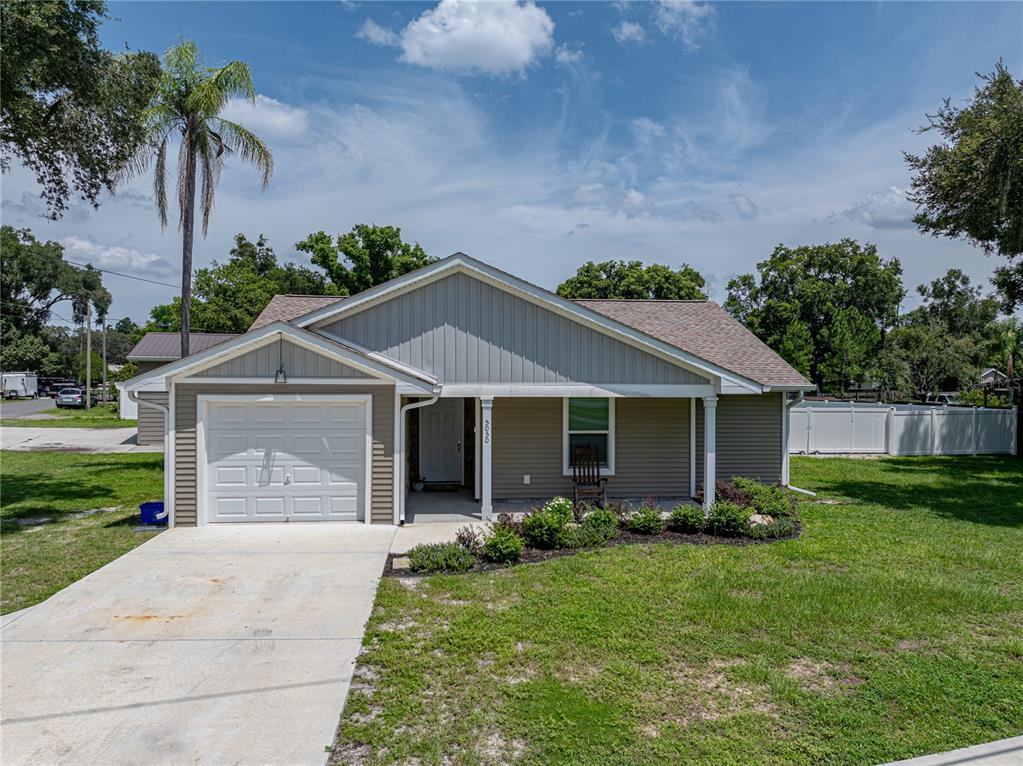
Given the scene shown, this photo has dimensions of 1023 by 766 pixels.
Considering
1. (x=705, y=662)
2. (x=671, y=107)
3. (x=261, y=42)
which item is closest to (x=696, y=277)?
(x=671, y=107)

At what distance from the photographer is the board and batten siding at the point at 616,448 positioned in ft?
36.5

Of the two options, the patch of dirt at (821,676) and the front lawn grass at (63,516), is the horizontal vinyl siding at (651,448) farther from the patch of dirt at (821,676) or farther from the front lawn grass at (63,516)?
the front lawn grass at (63,516)

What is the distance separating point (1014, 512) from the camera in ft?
34.6

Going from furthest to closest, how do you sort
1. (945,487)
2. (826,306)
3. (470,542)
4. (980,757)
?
(826,306) < (945,487) < (470,542) < (980,757)

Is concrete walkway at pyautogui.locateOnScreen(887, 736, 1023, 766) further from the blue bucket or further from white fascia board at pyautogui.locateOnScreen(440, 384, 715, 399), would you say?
the blue bucket

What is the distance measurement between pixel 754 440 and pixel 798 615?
743cm

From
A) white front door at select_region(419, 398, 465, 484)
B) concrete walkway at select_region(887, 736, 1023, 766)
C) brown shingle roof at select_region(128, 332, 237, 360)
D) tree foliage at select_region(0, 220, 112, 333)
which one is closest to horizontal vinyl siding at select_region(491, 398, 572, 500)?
white front door at select_region(419, 398, 465, 484)

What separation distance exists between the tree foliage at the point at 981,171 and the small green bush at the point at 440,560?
41.3 ft

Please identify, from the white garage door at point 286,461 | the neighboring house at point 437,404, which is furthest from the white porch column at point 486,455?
the white garage door at point 286,461

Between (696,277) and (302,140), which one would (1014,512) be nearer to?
(302,140)

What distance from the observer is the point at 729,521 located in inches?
337

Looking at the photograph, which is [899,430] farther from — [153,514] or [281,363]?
[153,514]

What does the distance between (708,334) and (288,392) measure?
9.46 metres

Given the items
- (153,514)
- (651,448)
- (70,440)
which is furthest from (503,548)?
(70,440)
